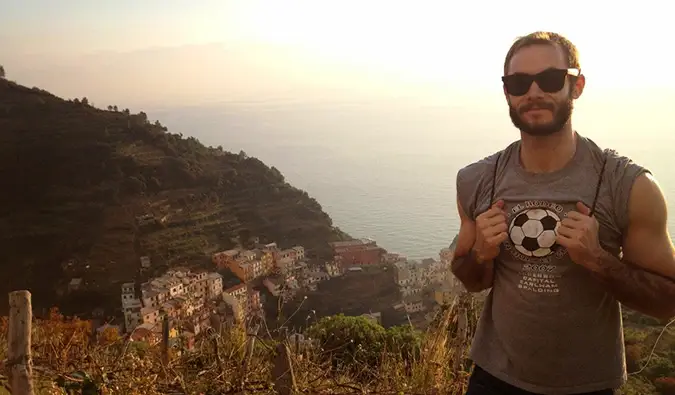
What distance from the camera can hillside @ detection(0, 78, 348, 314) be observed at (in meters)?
28.7

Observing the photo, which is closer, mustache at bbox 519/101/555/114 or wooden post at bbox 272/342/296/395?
mustache at bbox 519/101/555/114

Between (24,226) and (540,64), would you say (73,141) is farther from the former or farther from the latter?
(540,64)

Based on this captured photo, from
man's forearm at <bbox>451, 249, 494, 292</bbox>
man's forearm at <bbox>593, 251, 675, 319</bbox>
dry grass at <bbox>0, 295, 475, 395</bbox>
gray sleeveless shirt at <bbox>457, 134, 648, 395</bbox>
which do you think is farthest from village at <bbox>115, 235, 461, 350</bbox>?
man's forearm at <bbox>593, 251, 675, 319</bbox>

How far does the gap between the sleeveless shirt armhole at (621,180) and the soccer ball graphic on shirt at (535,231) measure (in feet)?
0.51

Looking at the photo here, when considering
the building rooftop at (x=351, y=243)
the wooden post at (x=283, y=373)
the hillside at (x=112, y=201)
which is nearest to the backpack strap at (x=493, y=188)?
the wooden post at (x=283, y=373)

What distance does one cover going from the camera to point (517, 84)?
1477 mm

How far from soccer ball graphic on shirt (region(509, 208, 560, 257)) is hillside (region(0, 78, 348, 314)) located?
27.0 metres

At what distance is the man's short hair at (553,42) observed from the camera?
4.82ft

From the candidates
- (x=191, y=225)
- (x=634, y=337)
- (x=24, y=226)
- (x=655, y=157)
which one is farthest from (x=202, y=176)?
(x=634, y=337)

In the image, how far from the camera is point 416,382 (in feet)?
10.2

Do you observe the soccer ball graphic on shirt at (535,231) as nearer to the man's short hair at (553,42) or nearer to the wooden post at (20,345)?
the man's short hair at (553,42)

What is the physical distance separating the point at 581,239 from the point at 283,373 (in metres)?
1.83

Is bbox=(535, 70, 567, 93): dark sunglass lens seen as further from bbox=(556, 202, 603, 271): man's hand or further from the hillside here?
the hillside

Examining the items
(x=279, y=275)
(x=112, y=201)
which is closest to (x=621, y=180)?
(x=279, y=275)
